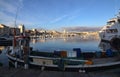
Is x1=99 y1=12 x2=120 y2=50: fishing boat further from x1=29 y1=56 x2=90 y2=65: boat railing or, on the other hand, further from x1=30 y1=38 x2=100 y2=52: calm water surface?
x1=29 y1=56 x2=90 y2=65: boat railing

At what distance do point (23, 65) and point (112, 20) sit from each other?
39588 millimetres

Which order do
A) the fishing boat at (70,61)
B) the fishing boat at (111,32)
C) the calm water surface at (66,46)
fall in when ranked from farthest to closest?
1. the calm water surface at (66,46)
2. the fishing boat at (111,32)
3. the fishing boat at (70,61)

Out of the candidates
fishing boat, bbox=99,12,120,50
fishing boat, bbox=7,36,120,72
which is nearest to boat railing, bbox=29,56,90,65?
fishing boat, bbox=7,36,120,72

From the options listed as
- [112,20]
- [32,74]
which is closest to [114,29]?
[112,20]

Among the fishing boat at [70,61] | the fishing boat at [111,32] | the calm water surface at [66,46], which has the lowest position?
the calm water surface at [66,46]

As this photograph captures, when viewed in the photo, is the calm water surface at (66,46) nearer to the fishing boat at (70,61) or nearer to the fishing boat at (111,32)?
the fishing boat at (111,32)

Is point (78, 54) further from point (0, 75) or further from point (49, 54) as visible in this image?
point (0, 75)

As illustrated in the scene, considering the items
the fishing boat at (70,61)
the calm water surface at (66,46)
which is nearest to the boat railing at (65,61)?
the fishing boat at (70,61)

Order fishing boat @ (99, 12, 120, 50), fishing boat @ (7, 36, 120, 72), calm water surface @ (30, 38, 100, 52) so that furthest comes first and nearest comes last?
calm water surface @ (30, 38, 100, 52) < fishing boat @ (99, 12, 120, 50) < fishing boat @ (7, 36, 120, 72)

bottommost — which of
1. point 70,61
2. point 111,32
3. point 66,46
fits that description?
point 66,46

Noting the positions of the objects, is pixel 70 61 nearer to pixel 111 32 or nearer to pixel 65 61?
pixel 65 61

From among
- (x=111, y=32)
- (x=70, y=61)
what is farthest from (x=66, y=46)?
(x=70, y=61)

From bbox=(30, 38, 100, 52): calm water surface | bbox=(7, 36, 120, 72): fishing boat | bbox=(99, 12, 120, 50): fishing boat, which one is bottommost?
bbox=(30, 38, 100, 52): calm water surface

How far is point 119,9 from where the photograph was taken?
52.3 meters
